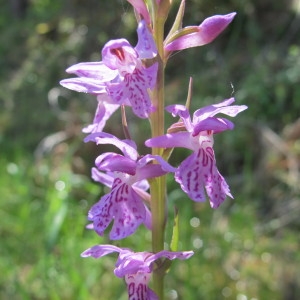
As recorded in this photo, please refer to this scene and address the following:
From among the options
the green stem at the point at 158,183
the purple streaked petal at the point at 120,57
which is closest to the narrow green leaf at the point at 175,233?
the green stem at the point at 158,183

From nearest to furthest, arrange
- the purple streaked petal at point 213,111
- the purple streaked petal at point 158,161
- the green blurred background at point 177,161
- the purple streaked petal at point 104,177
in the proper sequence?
1. the purple streaked petal at point 158,161
2. the purple streaked petal at point 213,111
3. the purple streaked petal at point 104,177
4. the green blurred background at point 177,161

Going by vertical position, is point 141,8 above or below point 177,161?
above

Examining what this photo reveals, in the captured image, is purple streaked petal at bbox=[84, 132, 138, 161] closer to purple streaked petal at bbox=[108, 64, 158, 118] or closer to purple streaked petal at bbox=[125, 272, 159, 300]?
purple streaked petal at bbox=[108, 64, 158, 118]

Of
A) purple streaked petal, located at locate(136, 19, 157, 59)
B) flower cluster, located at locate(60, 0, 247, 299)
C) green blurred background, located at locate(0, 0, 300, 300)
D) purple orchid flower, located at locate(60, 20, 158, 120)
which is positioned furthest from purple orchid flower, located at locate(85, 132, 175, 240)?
green blurred background, located at locate(0, 0, 300, 300)

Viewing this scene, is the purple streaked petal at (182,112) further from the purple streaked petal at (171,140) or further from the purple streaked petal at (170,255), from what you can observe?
A: the purple streaked petal at (170,255)

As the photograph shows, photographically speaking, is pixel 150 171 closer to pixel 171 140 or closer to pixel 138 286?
pixel 171 140

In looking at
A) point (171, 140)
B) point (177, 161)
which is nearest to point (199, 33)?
point (171, 140)

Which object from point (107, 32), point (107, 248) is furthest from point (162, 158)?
point (107, 32)
